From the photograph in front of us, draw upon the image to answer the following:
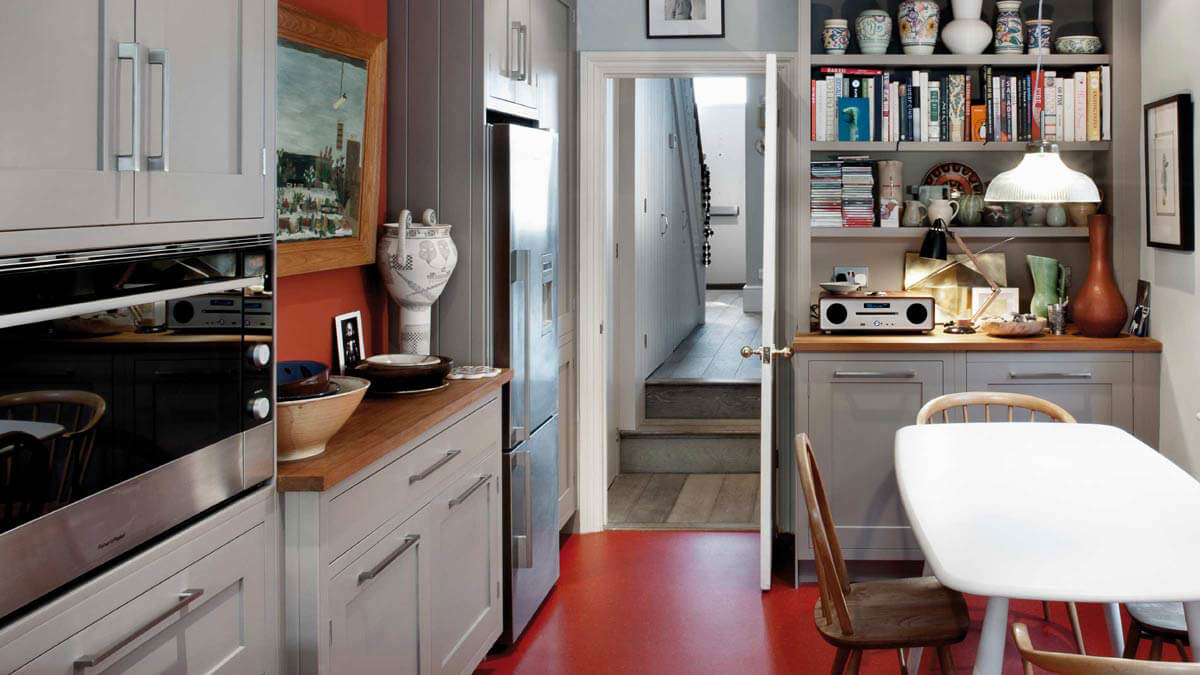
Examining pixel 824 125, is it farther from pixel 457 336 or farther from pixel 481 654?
pixel 481 654

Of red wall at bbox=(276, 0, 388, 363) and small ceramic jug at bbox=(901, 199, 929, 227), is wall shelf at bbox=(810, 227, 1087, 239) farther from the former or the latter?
red wall at bbox=(276, 0, 388, 363)

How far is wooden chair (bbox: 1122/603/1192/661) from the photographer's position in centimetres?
263

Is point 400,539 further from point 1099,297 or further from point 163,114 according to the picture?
point 1099,297

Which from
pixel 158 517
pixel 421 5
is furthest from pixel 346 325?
pixel 158 517

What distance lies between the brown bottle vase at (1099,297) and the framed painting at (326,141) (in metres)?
2.66

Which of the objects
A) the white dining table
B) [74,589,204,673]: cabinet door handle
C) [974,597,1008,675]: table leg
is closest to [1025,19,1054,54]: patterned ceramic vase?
the white dining table

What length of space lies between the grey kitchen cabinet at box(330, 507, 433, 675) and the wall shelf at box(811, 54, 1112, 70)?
2.64m

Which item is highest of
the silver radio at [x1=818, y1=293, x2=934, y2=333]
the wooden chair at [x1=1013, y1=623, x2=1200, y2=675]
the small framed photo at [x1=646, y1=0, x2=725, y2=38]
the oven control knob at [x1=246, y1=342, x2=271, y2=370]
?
the small framed photo at [x1=646, y1=0, x2=725, y2=38]

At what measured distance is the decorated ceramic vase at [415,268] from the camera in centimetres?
346

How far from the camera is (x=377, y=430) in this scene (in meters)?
2.71

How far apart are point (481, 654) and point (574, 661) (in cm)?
39

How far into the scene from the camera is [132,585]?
5.49ft

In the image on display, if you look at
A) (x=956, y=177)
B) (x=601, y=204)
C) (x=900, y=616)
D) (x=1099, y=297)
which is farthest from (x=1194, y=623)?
(x=601, y=204)

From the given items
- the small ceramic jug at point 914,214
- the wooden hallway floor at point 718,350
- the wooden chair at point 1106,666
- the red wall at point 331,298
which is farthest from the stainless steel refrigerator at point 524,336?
the wooden hallway floor at point 718,350
